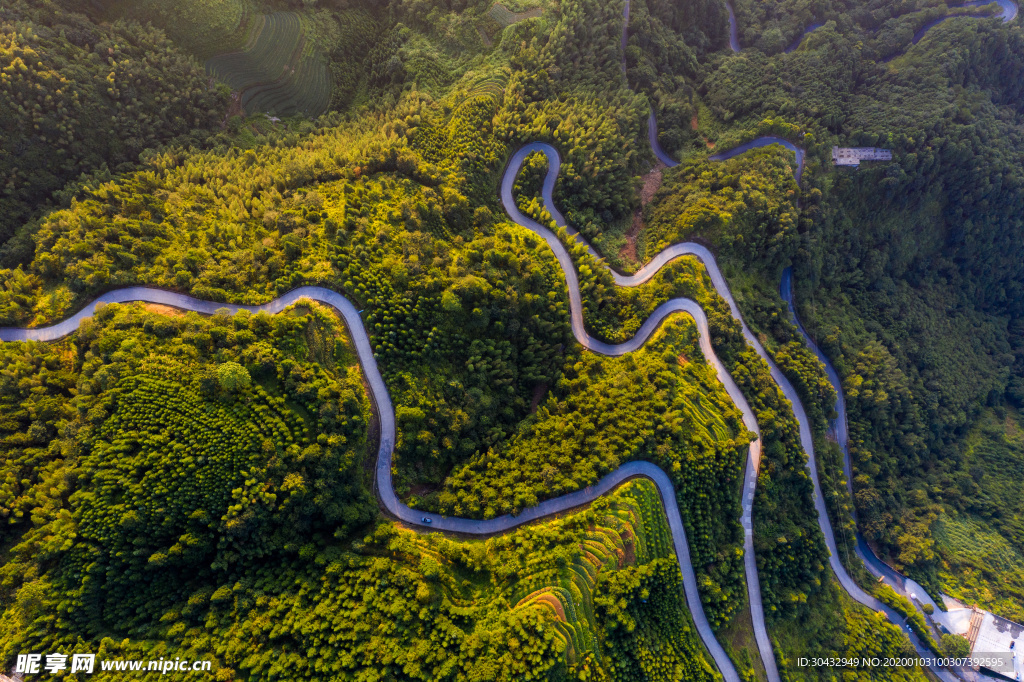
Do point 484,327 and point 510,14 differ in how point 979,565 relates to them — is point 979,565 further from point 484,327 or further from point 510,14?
point 510,14

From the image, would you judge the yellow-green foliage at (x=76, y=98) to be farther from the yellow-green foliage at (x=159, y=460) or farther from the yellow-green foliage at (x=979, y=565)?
the yellow-green foliage at (x=979, y=565)

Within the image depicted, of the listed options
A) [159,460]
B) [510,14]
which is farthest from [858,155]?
[159,460]

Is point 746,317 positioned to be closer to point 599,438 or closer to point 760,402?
point 760,402

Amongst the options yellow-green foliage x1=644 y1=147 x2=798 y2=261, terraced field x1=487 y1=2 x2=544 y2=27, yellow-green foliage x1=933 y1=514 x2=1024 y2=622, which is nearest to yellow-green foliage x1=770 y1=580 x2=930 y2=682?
yellow-green foliage x1=933 y1=514 x2=1024 y2=622

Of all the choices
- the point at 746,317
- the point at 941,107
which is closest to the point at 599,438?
the point at 746,317

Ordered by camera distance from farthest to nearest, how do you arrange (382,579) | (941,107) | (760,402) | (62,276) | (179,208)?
1. (941,107)
2. (760,402)
3. (179,208)
4. (62,276)
5. (382,579)

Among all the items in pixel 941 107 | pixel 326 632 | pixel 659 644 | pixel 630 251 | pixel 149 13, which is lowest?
pixel 659 644

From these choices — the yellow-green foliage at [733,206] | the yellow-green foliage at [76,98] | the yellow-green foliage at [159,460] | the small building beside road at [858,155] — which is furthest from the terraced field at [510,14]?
the yellow-green foliage at [159,460]
